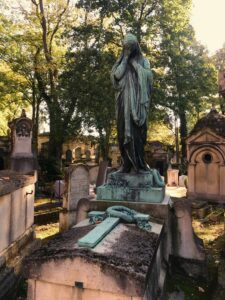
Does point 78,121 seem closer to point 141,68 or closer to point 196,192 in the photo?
point 196,192

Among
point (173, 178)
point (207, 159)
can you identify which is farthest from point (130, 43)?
point (173, 178)

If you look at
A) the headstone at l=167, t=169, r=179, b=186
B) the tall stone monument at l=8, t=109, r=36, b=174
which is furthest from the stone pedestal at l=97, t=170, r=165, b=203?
the headstone at l=167, t=169, r=179, b=186

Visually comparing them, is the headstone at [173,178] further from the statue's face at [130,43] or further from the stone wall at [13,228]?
the statue's face at [130,43]

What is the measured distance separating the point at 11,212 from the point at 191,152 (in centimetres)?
951

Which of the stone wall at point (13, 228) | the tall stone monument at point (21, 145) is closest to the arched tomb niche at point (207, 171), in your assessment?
the tall stone monument at point (21, 145)

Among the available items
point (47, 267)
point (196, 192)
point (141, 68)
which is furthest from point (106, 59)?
point (47, 267)

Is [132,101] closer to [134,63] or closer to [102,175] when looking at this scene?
[134,63]

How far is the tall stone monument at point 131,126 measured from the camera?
4539 mm

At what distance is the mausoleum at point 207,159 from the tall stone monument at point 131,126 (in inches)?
352

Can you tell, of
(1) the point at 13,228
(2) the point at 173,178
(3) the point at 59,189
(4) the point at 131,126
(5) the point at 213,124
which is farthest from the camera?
(2) the point at 173,178

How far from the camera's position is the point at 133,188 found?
4508 millimetres

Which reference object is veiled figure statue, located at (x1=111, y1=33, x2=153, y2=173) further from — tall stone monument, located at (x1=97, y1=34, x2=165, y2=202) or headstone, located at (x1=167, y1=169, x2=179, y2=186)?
headstone, located at (x1=167, y1=169, x2=179, y2=186)

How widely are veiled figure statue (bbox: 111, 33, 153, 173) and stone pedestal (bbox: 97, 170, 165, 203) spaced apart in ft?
0.57

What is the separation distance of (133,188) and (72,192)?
493cm
